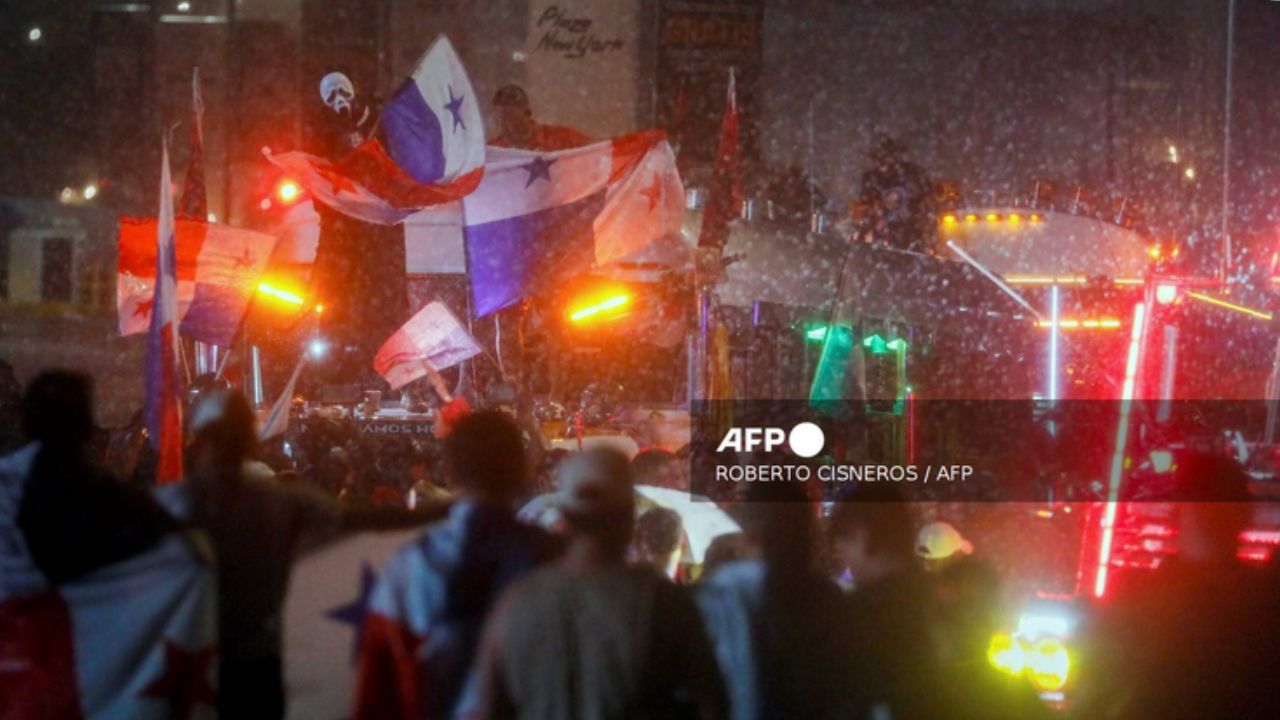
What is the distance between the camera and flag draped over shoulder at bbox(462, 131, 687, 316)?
7.61 metres

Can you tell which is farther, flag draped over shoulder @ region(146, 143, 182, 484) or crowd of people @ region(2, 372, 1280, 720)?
flag draped over shoulder @ region(146, 143, 182, 484)

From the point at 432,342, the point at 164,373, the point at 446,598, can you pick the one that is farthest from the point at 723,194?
the point at 446,598

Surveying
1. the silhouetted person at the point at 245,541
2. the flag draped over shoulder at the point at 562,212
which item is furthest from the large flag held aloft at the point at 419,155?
the silhouetted person at the point at 245,541

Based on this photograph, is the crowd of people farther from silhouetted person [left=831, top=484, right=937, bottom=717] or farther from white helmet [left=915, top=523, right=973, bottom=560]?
white helmet [left=915, top=523, right=973, bottom=560]

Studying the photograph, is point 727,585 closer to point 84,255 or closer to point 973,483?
point 973,483

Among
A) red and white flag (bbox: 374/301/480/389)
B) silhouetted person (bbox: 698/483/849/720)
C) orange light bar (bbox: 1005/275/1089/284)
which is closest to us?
silhouetted person (bbox: 698/483/849/720)

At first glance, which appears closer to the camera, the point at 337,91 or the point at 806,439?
the point at 806,439

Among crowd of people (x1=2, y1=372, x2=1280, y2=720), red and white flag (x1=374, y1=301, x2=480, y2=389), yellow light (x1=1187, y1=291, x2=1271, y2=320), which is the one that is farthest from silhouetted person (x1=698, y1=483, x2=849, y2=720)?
yellow light (x1=1187, y1=291, x2=1271, y2=320)

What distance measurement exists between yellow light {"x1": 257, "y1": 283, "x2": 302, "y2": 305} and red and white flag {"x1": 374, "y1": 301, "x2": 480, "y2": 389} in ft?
3.73

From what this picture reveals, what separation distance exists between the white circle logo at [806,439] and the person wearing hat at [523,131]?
224 cm

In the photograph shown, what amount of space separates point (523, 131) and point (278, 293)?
190 centimetres

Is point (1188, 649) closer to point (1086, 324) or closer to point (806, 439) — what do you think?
point (806, 439)

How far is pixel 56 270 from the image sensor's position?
488 inches

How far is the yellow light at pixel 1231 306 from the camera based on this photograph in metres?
9.30
